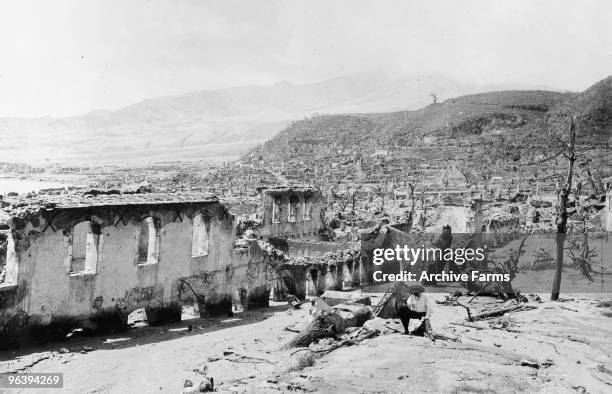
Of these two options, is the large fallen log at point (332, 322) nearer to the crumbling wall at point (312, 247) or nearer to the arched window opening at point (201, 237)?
the arched window opening at point (201, 237)

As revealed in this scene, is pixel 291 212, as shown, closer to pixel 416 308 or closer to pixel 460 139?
pixel 416 308

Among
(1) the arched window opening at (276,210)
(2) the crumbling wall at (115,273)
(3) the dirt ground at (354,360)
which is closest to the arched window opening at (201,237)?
(2) the crumbling wall at (115,273)

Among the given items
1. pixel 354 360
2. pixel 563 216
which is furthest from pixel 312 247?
pixel 354 360

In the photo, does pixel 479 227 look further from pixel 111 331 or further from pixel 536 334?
pixel 111 331

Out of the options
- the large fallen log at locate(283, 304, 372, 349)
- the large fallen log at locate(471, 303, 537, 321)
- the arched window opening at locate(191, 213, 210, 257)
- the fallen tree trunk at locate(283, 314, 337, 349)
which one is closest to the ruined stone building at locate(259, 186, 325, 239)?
the arched window opening at locate(191, 213, 210, 257)

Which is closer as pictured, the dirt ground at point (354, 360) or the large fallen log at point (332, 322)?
the dirt ground at point (354, 360)
